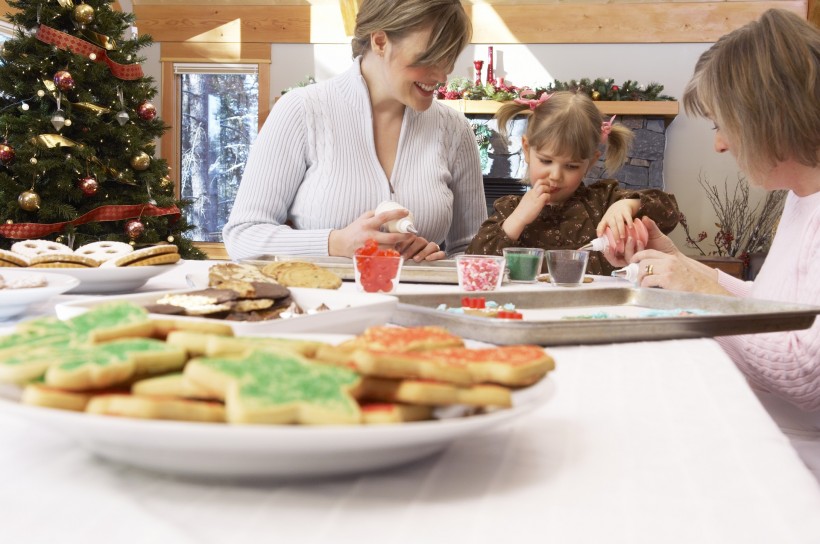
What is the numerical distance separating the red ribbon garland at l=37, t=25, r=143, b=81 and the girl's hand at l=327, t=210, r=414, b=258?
254 cm

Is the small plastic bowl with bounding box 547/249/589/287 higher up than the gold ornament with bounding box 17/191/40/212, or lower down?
higher up

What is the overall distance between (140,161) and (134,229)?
1.22 ft

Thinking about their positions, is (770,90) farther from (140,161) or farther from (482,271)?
(140,161)

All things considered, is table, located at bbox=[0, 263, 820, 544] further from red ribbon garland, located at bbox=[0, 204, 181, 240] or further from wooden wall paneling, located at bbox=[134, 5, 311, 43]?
wooden wall paneling, located at bbox=[134, 5, 311, 43]

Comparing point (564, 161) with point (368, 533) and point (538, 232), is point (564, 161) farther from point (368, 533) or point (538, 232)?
point (368, 533)

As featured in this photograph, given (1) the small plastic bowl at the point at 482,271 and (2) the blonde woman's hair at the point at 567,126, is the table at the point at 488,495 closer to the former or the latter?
(1) the small plastic bowl at the point at 482,271

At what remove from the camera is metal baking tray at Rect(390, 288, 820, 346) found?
0.77m

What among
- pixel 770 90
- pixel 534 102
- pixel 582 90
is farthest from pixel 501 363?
pixel 582 90

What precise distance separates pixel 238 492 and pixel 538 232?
2.26 m

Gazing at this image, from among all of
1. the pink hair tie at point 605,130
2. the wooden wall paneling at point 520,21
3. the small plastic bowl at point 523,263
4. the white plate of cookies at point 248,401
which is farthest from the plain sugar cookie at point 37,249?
the wooden wall paneling at point 520,21

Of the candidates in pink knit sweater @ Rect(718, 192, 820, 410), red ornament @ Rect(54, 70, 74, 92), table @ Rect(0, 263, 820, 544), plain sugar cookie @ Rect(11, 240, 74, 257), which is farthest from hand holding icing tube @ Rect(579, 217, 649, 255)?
red ornament @ Rect(54, 70, 74, 92)

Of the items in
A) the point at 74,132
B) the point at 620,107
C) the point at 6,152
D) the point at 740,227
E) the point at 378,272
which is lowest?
the point at 740,227

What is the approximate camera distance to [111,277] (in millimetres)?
1095

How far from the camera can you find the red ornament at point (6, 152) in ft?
11.4
